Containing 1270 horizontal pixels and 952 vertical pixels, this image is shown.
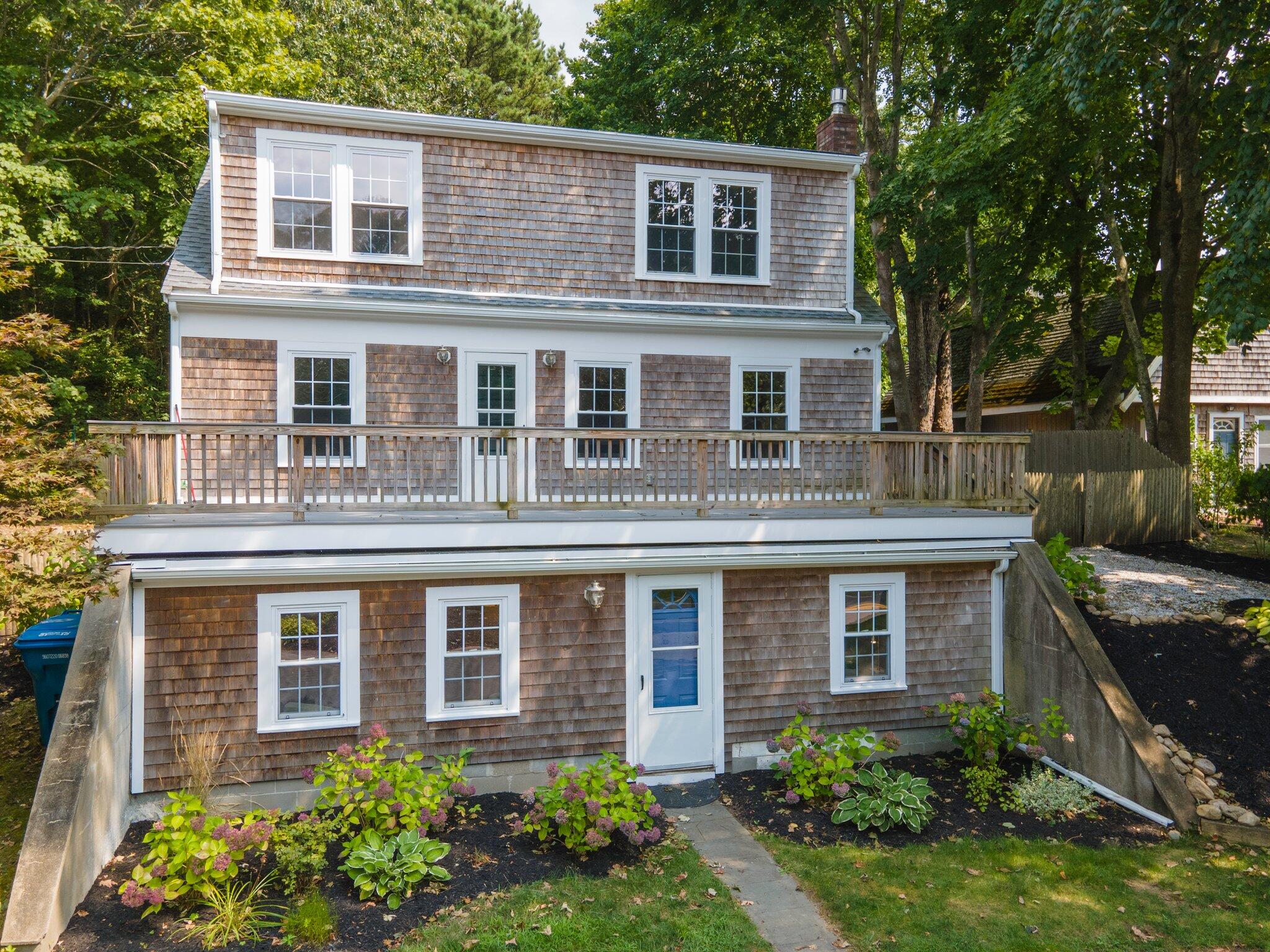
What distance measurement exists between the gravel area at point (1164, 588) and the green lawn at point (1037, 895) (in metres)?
4.32

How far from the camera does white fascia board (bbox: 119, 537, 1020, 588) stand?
805 cm

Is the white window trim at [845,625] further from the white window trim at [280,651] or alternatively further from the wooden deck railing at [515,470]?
the white window trim at [280,651]

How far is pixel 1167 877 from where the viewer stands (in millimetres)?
7340

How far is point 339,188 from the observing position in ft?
36.7

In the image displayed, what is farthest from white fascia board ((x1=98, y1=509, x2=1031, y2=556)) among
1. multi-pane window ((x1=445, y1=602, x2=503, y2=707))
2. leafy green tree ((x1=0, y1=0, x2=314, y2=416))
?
leafy green tree ((x1=0, y1=0, x2=314, y2=416))

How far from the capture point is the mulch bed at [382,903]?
20.4 ft

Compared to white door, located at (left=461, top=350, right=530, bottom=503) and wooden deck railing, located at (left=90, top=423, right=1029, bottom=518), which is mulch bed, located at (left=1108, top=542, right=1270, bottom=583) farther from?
white door, located at (left=461, top=350, right=530, bottom=503)

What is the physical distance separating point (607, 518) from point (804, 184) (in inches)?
283

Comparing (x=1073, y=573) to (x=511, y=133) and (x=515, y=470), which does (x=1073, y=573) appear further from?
(x=511, y=133)

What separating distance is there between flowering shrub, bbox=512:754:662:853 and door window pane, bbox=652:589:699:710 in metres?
1.62

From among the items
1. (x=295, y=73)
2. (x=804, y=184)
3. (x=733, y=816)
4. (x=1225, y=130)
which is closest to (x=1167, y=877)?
(x=733, y=816)

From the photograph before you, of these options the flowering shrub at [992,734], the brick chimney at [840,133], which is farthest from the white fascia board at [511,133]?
the flowering shrub at [992,734]

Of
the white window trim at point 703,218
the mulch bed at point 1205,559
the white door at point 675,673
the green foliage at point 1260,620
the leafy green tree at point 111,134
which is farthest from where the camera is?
the leafy green tree at point 111,134

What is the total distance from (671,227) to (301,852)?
9660 mm
